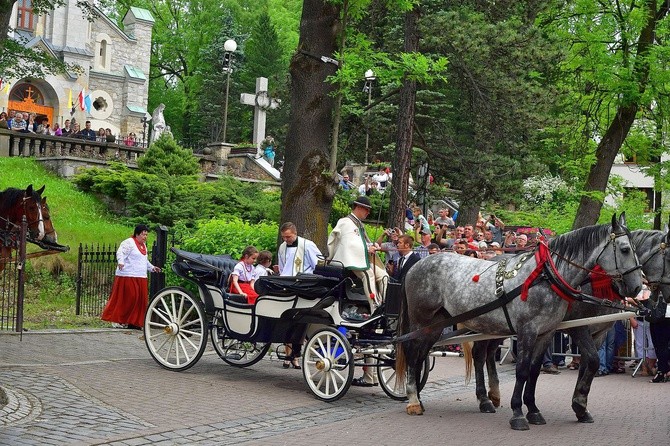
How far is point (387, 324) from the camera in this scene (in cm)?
1223

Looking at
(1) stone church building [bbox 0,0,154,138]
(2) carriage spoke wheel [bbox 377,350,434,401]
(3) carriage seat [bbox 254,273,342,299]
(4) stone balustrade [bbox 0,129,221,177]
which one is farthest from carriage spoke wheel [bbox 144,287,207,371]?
(1) stone church building [bbox 0,0,154,138]

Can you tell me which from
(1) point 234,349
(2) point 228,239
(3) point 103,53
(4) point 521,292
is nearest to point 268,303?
(1) point 234,349

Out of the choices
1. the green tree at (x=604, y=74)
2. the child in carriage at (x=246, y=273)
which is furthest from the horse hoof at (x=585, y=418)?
the green tree at (x=604, y=74)

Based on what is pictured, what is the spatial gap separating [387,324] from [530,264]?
217cm

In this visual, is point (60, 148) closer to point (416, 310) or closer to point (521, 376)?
point (416, 310)

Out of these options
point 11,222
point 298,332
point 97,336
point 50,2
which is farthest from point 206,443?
point 50,2

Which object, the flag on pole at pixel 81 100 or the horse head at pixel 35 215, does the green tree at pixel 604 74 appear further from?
the flag on pole at pixel 81 100

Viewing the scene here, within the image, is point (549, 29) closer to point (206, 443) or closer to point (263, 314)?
point (263, 314)

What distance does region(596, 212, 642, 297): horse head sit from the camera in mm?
10602

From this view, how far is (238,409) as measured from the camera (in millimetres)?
10648

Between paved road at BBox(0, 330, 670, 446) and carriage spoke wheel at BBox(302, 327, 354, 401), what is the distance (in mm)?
203

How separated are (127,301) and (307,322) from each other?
605 cm

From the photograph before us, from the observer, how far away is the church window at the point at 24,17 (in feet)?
181

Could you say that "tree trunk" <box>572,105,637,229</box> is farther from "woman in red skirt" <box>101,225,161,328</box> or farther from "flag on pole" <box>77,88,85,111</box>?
"flag on pole" <box>77,88,85,111</box>
